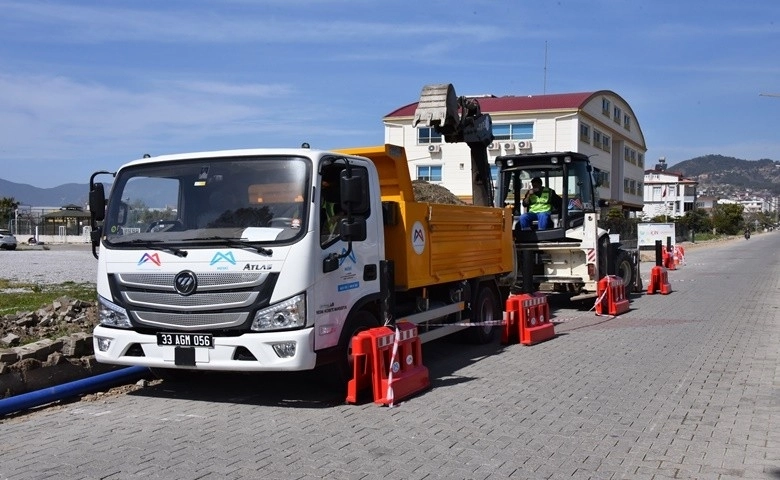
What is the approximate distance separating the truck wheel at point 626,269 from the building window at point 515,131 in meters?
35.9

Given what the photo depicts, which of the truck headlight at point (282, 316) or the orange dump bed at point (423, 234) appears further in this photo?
the orange dump bed at point (423, 234)

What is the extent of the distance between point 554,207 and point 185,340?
1001 centimetres

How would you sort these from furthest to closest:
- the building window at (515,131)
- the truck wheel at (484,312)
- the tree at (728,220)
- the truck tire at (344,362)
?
the tree at (728,220)
the building window at (515,131)
the truck wheel at (484,312)
the truck tire at (344,362)

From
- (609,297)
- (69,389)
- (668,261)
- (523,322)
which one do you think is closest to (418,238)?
(523,322)

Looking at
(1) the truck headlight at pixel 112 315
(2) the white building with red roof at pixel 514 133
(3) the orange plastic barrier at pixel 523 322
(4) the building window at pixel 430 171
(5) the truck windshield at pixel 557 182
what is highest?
(2) the white building with red roof at pixel 514 133

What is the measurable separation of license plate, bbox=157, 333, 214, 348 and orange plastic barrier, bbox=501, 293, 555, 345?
535 centimetres

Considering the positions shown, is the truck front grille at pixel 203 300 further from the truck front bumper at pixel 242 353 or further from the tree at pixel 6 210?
the tree at pixel 6 210

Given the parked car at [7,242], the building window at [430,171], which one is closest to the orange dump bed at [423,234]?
the building window at [430,171]

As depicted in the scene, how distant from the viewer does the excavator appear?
1356cm

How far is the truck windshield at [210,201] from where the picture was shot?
707cm

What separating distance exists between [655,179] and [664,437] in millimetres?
140687

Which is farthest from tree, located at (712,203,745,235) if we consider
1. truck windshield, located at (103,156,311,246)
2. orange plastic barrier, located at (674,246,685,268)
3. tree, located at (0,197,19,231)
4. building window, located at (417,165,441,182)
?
truck windshield, located at (103,156,311,246)

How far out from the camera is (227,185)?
7.36 m

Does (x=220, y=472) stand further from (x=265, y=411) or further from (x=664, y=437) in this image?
(x=664, y=437)
